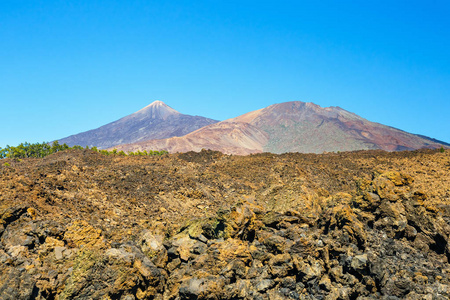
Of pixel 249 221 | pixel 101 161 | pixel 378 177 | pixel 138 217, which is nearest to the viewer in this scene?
pixel 249 221

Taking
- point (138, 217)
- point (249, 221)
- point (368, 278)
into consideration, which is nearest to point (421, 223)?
point (368, 278)

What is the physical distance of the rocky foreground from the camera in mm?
12852

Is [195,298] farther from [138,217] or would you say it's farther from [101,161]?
[101,161]

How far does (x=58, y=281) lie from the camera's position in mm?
13117

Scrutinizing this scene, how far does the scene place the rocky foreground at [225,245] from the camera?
1285cm

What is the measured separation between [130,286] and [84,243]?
4209mm

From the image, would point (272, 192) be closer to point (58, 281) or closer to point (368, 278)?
point (368, 278)

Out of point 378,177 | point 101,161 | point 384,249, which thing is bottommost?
point 384,249

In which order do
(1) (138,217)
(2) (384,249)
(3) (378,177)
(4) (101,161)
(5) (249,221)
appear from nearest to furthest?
(2) (384,249), (5) (249,221), (3) (378,177), (1) (138,217), (4) (101,161)

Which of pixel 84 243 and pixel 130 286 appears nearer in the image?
pixel 130 286

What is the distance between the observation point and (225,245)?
46.8ft

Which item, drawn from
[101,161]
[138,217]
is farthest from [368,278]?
[101,161]

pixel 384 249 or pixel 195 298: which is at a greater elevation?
pixel 384 249

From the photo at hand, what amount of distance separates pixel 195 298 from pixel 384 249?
7258 mm
